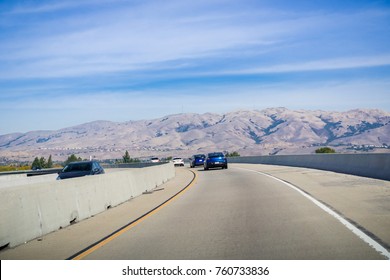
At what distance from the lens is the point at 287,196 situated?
55.6 ft

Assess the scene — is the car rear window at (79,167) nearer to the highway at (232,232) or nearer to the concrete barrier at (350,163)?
the highway at (232,232)

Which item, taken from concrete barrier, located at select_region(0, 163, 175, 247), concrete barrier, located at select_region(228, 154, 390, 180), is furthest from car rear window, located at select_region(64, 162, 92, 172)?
concrete barrier, located at select_region(228, 154, 390, 180)

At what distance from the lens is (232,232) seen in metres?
10.2

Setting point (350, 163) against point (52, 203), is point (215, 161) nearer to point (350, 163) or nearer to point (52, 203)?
point (350, 163)

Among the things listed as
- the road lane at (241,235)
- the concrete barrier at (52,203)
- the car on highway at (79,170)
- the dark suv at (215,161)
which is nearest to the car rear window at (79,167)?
the car on highway at (79,170)

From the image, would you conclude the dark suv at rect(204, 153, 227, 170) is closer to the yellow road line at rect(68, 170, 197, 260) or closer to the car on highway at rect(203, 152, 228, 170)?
the car on highway at rect(203, 152, 228, 170)

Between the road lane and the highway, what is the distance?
13mm

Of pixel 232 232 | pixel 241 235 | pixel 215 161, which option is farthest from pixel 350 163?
pixel 241 235

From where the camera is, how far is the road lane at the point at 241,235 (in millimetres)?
8016

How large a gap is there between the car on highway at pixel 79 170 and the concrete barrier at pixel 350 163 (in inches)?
498

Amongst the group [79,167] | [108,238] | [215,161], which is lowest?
[108,238]

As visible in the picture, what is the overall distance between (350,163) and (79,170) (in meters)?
14.9

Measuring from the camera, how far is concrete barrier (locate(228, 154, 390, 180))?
22688 millimetres

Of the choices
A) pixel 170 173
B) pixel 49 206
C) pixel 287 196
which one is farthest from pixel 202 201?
pixel 170 173
